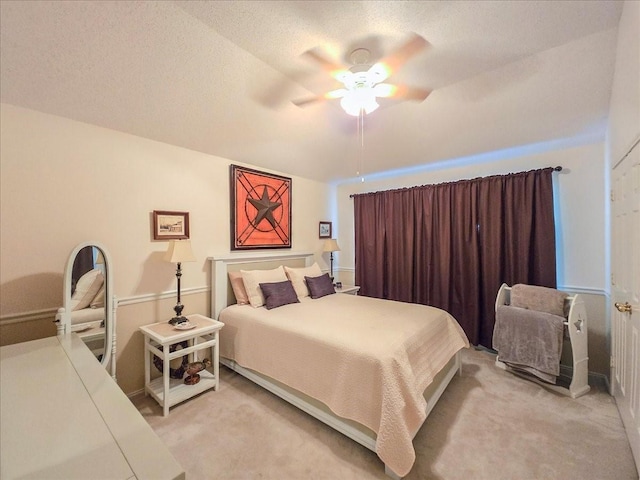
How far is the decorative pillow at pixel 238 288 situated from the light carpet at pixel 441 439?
Result: 878mm

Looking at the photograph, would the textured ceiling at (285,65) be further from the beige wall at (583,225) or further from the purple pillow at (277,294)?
the purple pillow at (277,294)

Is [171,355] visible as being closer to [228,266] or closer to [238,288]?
[238,288]

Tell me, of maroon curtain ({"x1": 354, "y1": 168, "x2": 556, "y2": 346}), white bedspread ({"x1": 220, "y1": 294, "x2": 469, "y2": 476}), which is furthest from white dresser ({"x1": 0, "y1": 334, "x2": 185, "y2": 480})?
maroon curtain ({"x1": 354, "y1": 168, "x2": 556, "y2": 346})

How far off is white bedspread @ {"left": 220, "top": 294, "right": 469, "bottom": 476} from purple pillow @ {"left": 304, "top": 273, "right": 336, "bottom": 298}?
37 centimetres

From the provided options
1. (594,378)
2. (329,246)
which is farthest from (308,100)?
(594,378)

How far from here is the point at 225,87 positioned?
2156 mm

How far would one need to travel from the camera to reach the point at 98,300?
1938mm

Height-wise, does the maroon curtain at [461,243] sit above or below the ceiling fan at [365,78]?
below

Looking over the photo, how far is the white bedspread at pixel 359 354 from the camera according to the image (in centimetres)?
157

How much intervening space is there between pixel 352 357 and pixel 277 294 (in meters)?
1.30

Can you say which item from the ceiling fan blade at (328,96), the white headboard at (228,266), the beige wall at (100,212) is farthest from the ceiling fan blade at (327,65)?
the white headboard at (228,266)

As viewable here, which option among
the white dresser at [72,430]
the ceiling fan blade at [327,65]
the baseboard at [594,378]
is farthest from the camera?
the baseboard at [594,378]

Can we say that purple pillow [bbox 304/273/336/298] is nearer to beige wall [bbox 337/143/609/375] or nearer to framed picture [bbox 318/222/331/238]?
framed picture [bbox 318/222/331/238]

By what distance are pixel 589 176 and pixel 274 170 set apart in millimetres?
3635
